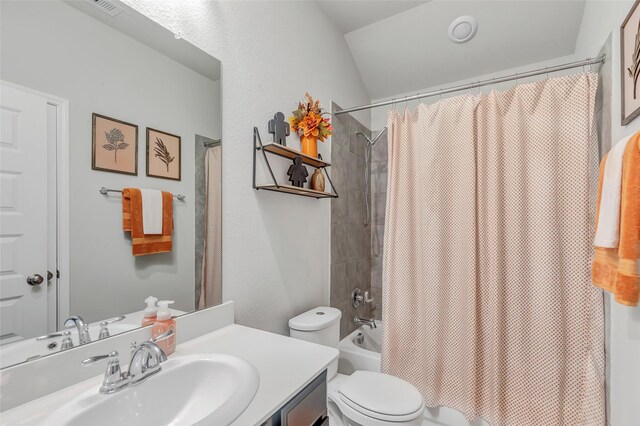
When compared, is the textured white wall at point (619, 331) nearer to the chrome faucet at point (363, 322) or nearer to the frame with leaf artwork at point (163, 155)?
the chrome faucet at point (363, 322)

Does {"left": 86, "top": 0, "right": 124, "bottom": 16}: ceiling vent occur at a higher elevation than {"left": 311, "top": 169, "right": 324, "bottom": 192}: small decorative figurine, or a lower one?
higher

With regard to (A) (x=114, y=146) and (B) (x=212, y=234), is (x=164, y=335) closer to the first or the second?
(B) (x=212, y=234)

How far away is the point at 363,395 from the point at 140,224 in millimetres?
1166

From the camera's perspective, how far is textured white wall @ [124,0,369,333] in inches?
48.6

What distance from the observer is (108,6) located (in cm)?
85

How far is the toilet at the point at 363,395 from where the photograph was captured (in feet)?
3.94

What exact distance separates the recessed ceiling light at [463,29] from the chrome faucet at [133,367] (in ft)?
7.99

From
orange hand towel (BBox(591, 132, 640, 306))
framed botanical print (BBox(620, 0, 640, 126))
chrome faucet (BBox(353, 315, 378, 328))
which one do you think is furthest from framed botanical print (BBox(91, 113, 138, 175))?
chrome faucet (BBox(353, 315, 378, 328))

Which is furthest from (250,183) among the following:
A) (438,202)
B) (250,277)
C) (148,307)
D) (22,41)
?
(438,202)

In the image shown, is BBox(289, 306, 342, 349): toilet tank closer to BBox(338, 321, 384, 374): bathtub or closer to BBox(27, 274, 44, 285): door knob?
BBox(338, 321, 384, 374): bathtub

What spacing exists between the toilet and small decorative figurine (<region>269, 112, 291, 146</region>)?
96 cm

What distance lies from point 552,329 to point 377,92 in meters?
2.21

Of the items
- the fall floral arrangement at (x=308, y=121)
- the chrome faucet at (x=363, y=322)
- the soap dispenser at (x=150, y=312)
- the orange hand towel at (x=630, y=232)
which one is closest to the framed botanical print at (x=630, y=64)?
the orange hand towel at (x=630, y=232)

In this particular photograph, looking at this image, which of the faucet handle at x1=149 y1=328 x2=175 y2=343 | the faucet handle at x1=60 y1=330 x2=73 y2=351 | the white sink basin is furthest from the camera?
the faucet handle at x1=149 y1=328 x2=175 y2=343
